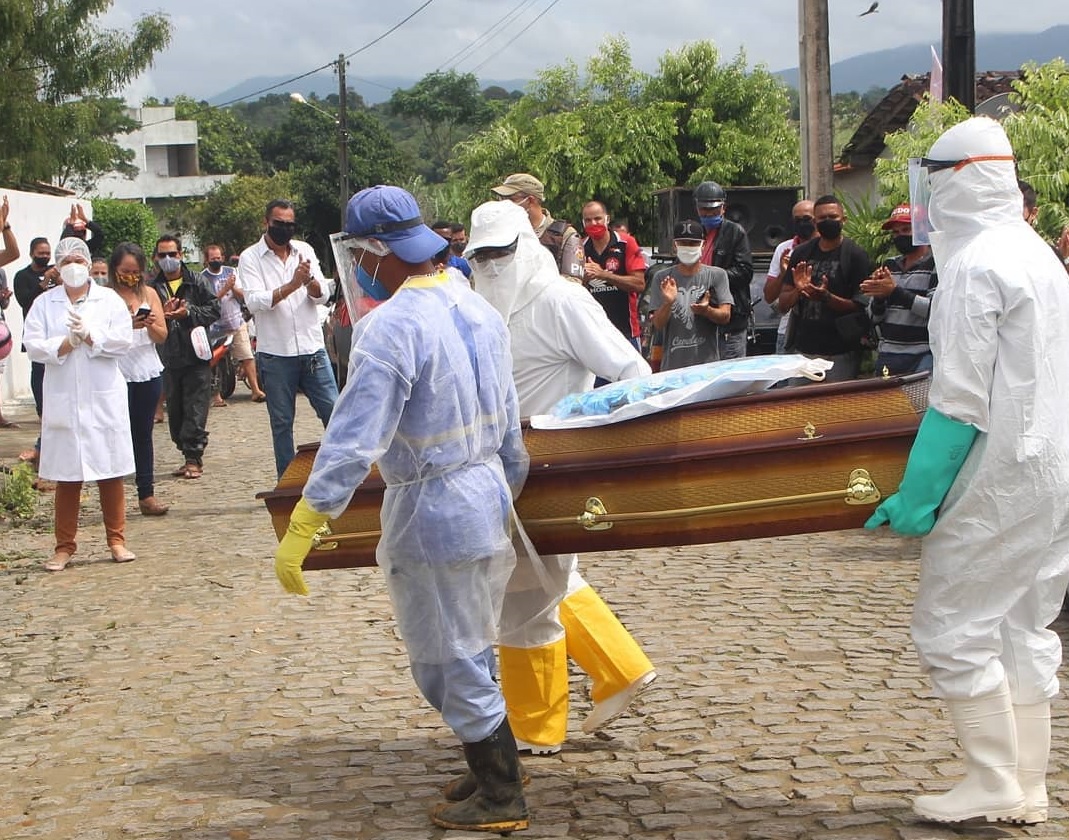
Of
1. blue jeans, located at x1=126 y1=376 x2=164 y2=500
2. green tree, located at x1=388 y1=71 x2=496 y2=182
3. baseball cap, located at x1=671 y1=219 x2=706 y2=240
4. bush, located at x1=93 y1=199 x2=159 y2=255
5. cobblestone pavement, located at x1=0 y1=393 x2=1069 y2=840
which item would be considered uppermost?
green tree, located at x1=388 y1=71 x2=496 y2=182

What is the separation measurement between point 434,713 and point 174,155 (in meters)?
91.8

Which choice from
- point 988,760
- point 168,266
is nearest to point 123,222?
point 168,266

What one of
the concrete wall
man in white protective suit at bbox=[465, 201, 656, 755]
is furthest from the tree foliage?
man in white protective suit at bbox=[465, 201, 656, 755]

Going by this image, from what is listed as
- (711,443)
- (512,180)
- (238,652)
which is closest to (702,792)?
(711,443)

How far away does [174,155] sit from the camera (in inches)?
3679

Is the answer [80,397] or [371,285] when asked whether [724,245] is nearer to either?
[80,397]

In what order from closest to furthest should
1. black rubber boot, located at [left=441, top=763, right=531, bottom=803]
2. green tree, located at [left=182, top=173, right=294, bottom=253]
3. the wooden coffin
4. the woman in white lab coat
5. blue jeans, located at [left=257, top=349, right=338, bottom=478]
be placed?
the wooden coffin < black rubber boot, located at [left=441, top=763, right=531, bottom=803] < the woman in white lab coat < blue jeans, located at [left=257, top=349, right=338, bottom=478] < green tree, located at [left=182, top=173, right=294, bottom=253]

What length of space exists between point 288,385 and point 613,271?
9.25ft

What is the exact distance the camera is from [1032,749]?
4586mm

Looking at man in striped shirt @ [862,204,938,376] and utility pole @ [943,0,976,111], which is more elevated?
utility pole @ [943,0,976,111]

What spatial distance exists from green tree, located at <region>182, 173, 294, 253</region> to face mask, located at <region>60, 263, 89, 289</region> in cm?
5549

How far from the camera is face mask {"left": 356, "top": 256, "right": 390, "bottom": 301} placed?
4.90 m

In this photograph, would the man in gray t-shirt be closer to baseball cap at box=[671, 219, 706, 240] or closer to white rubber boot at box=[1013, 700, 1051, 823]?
baseball cap at box=[671, 219, 706, 240]

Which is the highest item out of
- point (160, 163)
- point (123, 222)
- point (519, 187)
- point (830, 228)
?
point (160, 163)
